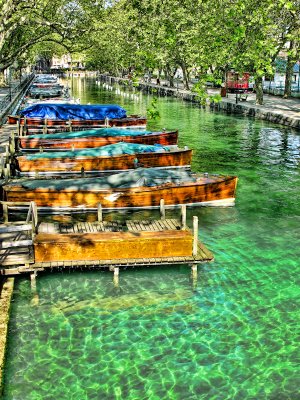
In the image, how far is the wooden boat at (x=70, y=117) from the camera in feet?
104

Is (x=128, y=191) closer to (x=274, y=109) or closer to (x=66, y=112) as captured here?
(x=66, y=112)

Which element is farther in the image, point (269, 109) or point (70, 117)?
point (269, 109)

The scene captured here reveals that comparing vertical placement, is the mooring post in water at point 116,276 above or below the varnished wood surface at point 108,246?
below

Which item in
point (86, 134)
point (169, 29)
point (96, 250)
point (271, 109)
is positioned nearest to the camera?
point (169, 29)

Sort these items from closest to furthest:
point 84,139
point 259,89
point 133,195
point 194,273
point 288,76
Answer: point 194,273 → point 133,195 → point 84,139 → point 259,89 → point 288,76

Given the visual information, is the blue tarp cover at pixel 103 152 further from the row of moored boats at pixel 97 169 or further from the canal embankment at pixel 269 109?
the canal embankment at pixel 269 109

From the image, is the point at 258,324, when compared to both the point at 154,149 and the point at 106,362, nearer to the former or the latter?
the point at 106,362

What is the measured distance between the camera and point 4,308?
10.7m

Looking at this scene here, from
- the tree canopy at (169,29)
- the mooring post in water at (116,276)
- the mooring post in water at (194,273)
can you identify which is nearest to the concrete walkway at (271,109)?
the tree canopy at (169,29)

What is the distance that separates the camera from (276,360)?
980cm

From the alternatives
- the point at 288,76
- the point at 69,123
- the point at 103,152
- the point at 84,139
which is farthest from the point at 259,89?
the point at 103,152

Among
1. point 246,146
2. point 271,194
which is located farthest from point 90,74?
point 271,194

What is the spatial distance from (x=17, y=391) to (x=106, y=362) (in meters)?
1.76

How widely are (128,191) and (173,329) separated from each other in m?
7.92
